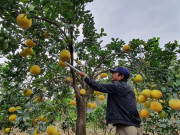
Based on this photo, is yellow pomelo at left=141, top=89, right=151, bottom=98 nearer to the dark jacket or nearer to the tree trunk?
the dark jacket

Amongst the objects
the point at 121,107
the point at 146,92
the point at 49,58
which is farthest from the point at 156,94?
the point at 49,58

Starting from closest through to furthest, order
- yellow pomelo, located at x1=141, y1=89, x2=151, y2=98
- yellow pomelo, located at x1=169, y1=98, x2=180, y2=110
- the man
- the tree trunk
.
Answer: yellow pomelo, located at x1=169, y1=98, x2=180, y2=110, yellow pomelo, located at x1=141, y1=89, x2=151, y2=98, the man, the tree trunk

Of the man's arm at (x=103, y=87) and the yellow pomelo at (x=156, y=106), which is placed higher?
the man's arm at (x=103, y=87)

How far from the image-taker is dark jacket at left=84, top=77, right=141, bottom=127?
192 centimetres

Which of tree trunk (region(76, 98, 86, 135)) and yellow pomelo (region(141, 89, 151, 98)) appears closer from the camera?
yellow pomelo (region(141, 89, 151, 98))

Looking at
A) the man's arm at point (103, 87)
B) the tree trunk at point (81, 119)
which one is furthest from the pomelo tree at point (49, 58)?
the man's arm at point (103, 87)

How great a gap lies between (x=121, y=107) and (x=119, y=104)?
1.7 inches

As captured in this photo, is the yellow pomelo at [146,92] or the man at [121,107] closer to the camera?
the yellow pomelo at [146,92]

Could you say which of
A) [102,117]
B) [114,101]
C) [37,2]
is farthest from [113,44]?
[102,117]

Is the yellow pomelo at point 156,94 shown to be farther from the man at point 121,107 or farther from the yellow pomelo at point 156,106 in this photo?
the man at point 121,107

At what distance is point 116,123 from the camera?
191 centimetres

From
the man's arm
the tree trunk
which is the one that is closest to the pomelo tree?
the tree trunk

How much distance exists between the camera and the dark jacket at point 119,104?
75.4 inches

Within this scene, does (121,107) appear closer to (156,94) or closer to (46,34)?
(156,94)
